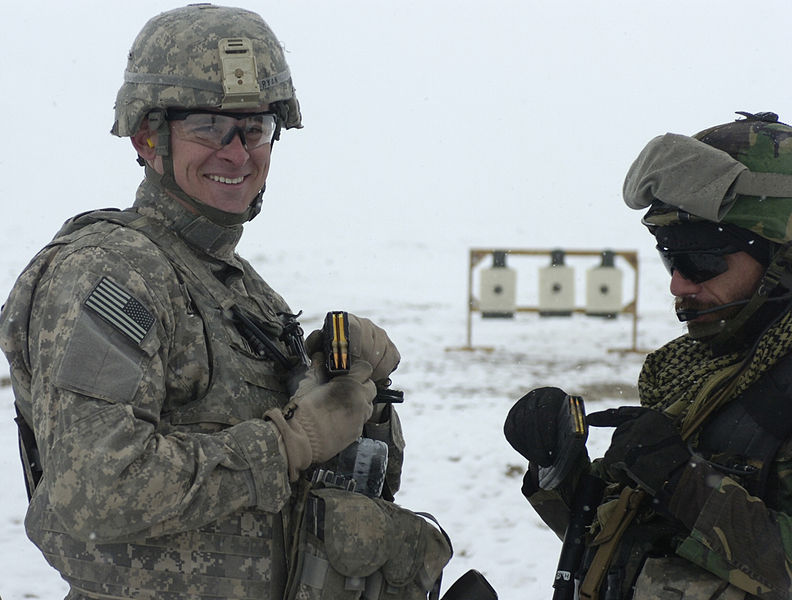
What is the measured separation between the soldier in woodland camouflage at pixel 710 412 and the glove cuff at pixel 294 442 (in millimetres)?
657

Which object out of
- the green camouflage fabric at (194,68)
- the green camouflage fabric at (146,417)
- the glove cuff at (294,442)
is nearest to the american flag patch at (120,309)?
the green camouflage fabric at (146,417)

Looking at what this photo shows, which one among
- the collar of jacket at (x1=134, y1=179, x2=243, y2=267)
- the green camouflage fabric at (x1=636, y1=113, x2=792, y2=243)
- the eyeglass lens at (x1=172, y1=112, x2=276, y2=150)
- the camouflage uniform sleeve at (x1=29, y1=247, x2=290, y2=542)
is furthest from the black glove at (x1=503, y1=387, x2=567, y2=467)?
the eyeglass lens at (x1=172, y1=112, x2=276, y2=150)

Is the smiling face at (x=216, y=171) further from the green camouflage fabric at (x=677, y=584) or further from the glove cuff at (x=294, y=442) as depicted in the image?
the green camouflage fabric at (x=677, y=584)

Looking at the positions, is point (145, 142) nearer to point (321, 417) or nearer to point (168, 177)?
point (168, 177)

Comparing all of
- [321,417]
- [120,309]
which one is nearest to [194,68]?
[120,309]

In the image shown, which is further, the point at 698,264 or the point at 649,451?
the point at 698,264

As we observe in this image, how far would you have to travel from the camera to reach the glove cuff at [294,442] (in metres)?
1.98

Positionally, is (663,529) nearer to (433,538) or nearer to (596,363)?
(433,538)

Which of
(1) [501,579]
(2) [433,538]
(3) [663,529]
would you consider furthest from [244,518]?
(1) [501,579]

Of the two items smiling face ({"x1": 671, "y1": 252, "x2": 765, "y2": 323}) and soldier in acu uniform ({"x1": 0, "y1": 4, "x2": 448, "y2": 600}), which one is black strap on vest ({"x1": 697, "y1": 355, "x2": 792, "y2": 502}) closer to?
smiling face ({"x1": 671, "y1": 252, "x2": 765, "y2": 323})

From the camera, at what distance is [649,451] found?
2.03m

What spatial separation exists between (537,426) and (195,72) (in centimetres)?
135

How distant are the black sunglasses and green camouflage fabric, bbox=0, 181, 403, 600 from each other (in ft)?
3.63

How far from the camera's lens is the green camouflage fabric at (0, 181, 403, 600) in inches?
69.8
